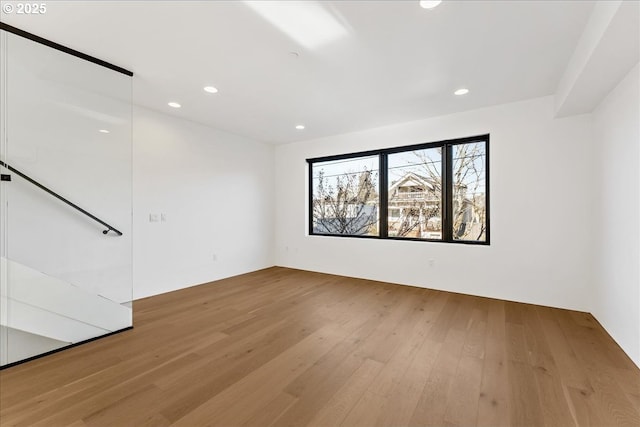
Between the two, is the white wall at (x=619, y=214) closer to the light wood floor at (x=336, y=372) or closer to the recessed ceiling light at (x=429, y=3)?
the light wood floor at (x=336, y=372)

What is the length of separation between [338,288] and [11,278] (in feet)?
11.7

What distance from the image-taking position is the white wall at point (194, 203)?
374 cm

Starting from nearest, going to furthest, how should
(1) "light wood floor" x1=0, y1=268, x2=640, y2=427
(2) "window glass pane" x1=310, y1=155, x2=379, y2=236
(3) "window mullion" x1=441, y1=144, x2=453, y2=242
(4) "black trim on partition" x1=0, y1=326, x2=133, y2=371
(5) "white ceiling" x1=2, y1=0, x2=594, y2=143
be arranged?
(1) "light wood floor" x1=0, y1=268, x2=640, y2=427
(5) "white ceiling" x1=2, y1=0, x2=594, y2=143
(4) "black trim on partition" x1=0, y1=326, x2=133, y2=371
(3) "window mullion" x1=441, y1=144, x2=453, y2=242
(2) "window glass pane" x1=310, y1=155, x2=379, y2=236

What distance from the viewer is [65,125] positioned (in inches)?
98.1

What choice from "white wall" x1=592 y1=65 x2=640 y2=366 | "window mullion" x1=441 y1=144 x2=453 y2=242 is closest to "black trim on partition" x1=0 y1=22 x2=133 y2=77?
"window mullion" x1=441 y1=144 x2=453 y2=242

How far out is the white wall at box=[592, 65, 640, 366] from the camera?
2.12 m

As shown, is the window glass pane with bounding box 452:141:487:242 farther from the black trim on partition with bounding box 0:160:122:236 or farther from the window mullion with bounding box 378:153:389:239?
the black trim on partition with bounding box 0:160:122:236

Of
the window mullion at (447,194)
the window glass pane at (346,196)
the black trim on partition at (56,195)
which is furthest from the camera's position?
the window glass pane at (346,196)

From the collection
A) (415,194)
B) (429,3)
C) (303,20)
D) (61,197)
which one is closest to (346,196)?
(415,194)

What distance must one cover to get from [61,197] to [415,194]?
457 centimetres

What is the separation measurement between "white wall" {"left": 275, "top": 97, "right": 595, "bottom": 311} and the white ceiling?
15.4 inches

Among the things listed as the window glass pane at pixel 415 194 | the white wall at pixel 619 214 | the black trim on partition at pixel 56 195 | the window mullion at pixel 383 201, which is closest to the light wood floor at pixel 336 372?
the white wall at pixel 619 214

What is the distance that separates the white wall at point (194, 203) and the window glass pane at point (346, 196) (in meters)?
1.22

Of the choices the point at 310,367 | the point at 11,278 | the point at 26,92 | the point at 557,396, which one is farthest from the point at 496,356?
the point at 26,92
